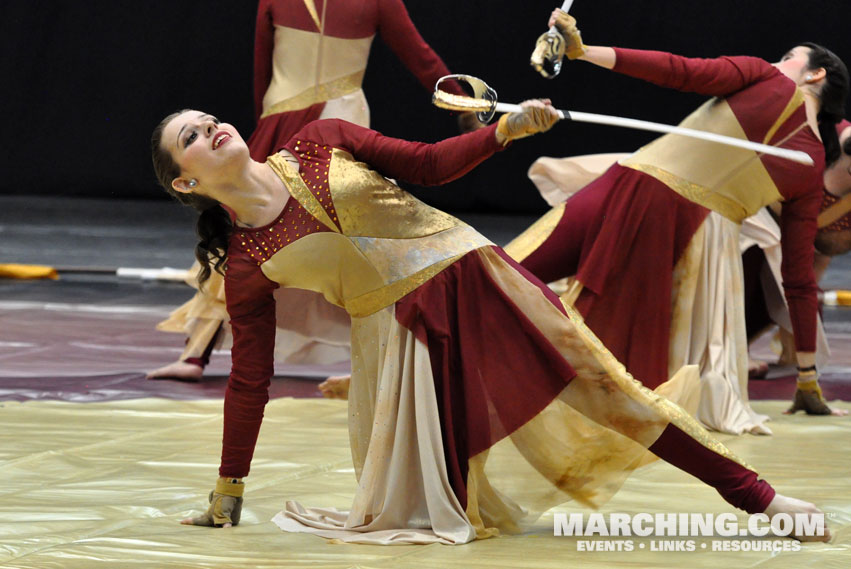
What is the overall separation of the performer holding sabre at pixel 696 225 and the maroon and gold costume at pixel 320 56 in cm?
66

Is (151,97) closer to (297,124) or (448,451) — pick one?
(297,124)

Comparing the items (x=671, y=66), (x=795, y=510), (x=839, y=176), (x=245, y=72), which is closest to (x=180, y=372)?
(x=671, y=66)

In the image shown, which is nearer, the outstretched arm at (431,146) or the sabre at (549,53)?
the outstretched arm at (431,146)

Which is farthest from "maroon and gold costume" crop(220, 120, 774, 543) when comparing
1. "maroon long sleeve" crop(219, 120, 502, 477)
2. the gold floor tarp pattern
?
the gold floor tarp pattern

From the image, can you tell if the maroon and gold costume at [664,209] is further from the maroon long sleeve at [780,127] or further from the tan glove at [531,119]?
the tan glove at [531,119]

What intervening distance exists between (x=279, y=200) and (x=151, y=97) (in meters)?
6.58

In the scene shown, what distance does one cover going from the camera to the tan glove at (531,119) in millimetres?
2082

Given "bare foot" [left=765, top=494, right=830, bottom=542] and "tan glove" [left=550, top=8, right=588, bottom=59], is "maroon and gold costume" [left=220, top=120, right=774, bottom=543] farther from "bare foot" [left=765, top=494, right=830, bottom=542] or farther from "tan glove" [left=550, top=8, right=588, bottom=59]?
"tan glove" [left=550, top=8, right=588, bottom=59]

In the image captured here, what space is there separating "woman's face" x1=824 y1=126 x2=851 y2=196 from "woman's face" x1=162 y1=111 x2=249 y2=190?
233 centimetres

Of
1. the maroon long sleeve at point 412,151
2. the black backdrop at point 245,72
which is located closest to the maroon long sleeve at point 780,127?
the maroon long sleeve at point 412,151

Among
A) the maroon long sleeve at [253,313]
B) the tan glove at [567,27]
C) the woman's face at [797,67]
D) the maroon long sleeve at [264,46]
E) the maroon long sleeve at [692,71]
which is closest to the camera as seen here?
the maroon long sleeve at [253,313]

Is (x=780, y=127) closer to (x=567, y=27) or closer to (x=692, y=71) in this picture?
(x=692, y=71)

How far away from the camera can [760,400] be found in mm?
3965

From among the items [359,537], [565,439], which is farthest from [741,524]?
[359,537]
